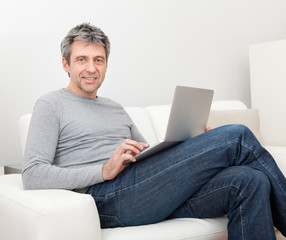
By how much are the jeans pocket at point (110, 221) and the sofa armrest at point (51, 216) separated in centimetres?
20

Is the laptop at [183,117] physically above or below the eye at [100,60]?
below

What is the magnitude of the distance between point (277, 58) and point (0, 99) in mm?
2058

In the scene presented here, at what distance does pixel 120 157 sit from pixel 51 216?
1.10 ft

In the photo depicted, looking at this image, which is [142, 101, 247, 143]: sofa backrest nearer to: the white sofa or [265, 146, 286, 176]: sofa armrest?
[265, 146, 286, 176]: sofa armrest

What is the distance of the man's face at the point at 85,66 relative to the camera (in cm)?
187

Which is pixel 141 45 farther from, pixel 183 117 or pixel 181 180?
pixel 181 180

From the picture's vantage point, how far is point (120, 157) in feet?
4.99

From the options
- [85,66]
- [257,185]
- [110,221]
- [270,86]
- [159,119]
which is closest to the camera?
[257,185]

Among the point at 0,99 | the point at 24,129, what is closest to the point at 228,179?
the point at 24,129

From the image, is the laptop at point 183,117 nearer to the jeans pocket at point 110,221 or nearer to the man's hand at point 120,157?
the man's hand at point 120,157

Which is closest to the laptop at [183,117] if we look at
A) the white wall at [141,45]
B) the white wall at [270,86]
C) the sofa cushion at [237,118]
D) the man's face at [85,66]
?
the man's face at [85,66]

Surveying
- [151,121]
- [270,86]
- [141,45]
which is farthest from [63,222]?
[270,86]

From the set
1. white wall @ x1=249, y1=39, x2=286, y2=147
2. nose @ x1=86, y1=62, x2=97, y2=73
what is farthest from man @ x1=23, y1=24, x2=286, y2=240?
white wall @ x1=249, y1=39, x2=286, y2=147

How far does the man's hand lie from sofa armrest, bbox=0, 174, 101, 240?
0.19m
